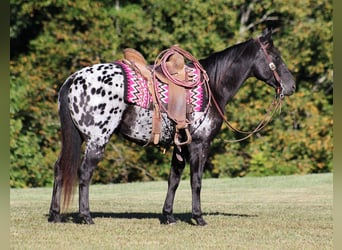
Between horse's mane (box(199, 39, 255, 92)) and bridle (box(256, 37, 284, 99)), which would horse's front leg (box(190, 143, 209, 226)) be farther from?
bridle (box(256, 37, 284, 99))

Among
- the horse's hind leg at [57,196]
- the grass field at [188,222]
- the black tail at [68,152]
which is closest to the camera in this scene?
the grass field at [188,222]

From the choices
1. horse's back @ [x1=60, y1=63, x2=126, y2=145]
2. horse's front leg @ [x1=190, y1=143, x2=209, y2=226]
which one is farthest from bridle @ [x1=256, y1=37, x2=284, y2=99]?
horse's back @ [x1=60, y1=63, x2=126, y2=145]

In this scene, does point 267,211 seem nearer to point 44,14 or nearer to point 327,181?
point 327,181

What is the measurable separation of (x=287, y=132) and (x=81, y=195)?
10.6 metres

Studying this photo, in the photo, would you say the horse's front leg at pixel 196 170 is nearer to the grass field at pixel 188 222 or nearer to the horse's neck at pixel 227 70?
the grass field at pixel 188 222

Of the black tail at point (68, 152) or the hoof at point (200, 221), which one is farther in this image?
the hoof at point (200, 221)

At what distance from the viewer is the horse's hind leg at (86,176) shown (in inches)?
254

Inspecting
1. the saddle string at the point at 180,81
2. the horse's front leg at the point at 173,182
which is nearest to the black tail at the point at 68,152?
the saddle string at the point at 180,81

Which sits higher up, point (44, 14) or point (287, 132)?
point (44, 14)

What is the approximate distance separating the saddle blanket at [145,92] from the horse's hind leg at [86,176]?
598 millimetres

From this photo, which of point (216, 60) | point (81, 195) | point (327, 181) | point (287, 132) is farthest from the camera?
point (287, 132)

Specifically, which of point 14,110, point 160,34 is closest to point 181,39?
point 160,34

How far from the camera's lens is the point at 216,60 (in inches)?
278

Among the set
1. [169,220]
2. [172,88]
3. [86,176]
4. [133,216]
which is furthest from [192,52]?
[86,176]
